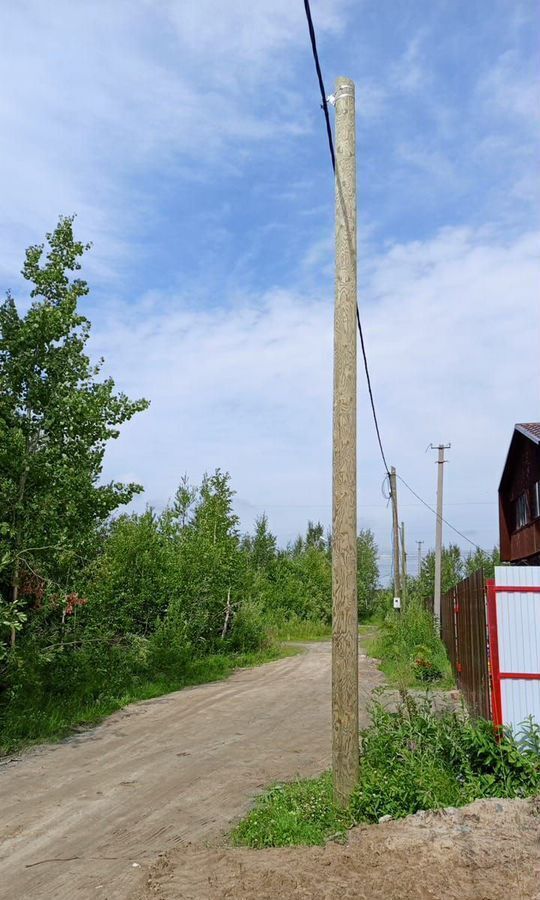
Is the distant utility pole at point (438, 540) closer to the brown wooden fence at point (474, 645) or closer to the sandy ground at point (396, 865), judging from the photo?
the brown wooden fence at point (474, 645)

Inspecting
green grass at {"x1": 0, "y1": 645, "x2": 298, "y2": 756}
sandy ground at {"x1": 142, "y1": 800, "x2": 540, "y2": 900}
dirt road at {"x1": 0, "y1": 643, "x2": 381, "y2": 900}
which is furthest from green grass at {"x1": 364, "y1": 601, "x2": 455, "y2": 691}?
sandy ground at {"x1": 142, "y1": 800, "x2": 540, "y2": 900}

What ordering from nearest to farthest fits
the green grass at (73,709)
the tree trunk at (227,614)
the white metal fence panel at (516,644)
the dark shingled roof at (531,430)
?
the white metal fence panel at (516,644) → the green grass at (73,709) → the dark shingled roof at (531,430) → the tree trunk at (227,614)

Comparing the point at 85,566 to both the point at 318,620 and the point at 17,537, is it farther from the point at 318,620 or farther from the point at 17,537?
the point at 318,620

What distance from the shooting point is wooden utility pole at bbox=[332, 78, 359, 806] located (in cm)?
584

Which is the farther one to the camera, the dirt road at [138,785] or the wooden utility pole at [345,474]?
the wooden utility pole at [345,474]

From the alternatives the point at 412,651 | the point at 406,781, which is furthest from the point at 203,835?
the point at 412,651

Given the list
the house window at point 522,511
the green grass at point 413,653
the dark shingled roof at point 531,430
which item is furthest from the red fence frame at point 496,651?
the house window at point 522,511

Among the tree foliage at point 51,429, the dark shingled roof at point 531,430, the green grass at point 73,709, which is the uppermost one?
the dark shingled roof at point 531,430

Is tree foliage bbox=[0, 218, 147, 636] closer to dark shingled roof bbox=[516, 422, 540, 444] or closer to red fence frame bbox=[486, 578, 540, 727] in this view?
red fence frame bbox=[486, 578, 540, 727]

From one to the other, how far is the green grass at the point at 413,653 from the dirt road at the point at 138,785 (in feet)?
9.31

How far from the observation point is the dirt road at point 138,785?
554 centimetres

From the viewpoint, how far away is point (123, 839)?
6.15m

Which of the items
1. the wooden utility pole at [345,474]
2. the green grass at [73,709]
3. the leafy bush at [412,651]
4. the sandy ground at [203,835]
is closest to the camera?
the sandy ground at [203,835]

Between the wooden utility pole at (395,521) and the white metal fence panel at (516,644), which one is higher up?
the wooden utility pole at (395,521)
